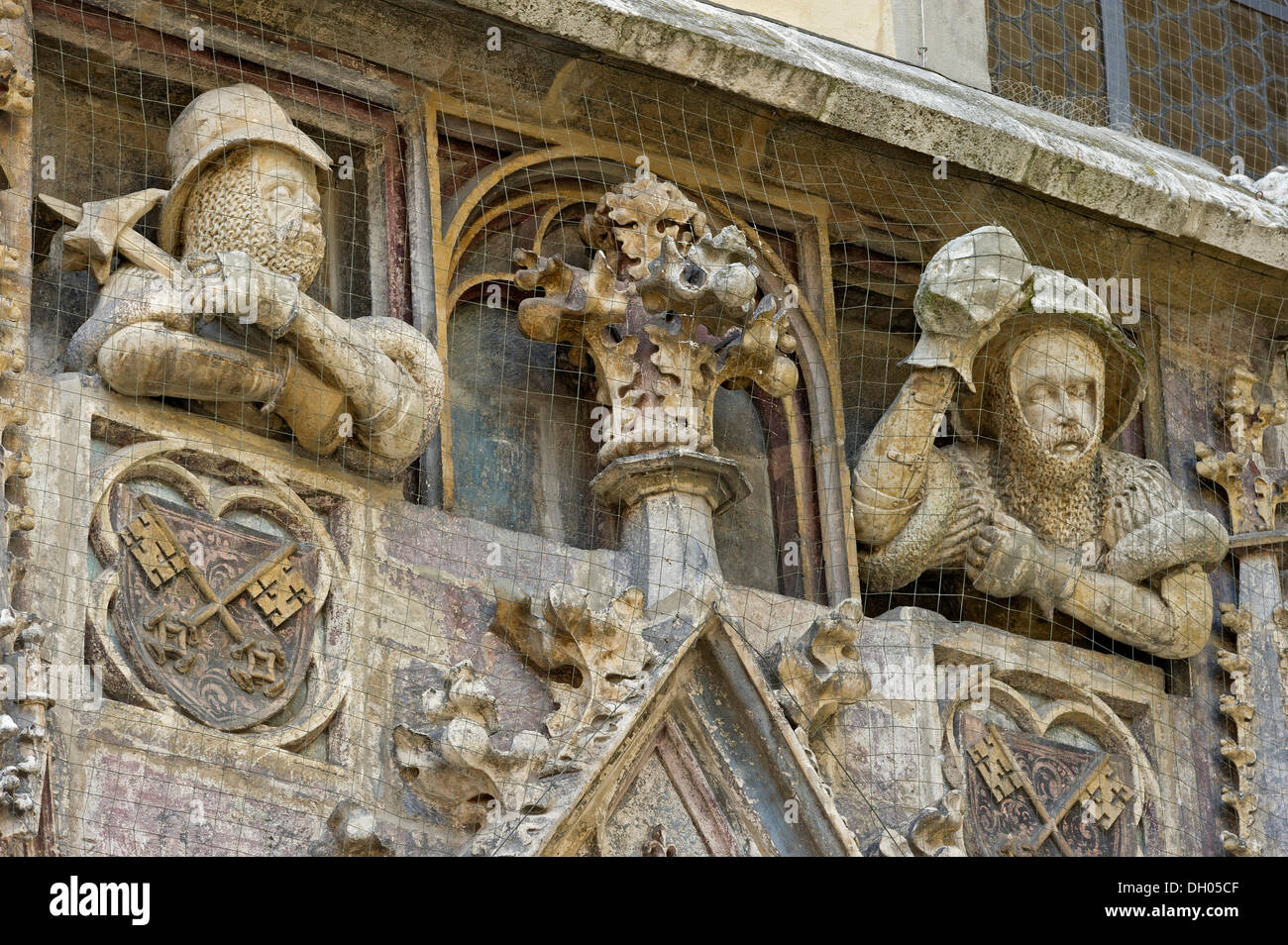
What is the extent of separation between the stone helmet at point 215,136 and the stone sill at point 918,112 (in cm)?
61

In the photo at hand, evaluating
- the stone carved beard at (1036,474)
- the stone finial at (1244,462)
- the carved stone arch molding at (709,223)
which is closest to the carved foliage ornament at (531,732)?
the carved stone arch molding at (709,223)

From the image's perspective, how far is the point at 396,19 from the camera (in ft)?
26.1

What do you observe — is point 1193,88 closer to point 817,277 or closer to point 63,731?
point 817,277

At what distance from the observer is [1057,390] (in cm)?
841

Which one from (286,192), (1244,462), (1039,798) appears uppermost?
(286,192)

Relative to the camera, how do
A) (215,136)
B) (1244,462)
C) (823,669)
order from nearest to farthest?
(215,136), (823,669), (1244,462)

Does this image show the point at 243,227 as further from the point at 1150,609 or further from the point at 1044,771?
the point at 1150,609

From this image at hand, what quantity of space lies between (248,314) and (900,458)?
1.97 meters

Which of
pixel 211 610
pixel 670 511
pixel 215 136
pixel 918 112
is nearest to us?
pixel 211 610

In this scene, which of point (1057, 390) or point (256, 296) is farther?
point (1057, 390)

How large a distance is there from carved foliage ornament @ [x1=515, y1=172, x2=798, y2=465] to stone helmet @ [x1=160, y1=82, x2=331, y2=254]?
75cm

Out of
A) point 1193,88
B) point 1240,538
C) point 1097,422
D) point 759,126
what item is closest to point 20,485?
point 759,126

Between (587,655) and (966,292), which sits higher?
(966,292)

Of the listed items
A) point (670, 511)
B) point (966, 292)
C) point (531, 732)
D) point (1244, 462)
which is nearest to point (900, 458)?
point (966, 292)
